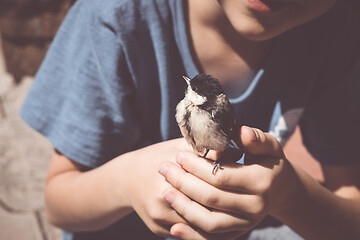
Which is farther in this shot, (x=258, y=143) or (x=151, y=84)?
(x=151, y=84)

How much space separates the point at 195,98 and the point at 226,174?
14 cm

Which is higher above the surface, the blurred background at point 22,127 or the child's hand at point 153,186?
the child's hand at point 153,186

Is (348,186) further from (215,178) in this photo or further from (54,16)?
(54,16)

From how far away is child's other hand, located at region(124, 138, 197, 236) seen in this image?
0.57m

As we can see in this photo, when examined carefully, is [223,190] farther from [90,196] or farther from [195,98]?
[90,196]

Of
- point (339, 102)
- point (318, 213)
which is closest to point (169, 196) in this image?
point (318, 213)

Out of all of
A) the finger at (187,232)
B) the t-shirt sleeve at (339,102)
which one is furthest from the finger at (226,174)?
the t-shirt sleeve at (339,102)

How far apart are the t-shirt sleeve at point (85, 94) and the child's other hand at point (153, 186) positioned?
13 centimetres

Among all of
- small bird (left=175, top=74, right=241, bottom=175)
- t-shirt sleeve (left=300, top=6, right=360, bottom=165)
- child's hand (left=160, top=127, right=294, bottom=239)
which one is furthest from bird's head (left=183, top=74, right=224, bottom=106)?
t-shirt sleeve (left=300, top=6, right=360, bottom=165)

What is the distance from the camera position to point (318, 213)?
2.27 feet

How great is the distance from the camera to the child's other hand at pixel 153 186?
570 mm

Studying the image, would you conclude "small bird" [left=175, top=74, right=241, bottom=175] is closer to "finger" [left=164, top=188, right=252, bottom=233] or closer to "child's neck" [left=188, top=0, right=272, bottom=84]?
"finger" [left=164, top=188, right=252, bottom=233]

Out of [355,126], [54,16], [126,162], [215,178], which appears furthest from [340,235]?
[54,16]

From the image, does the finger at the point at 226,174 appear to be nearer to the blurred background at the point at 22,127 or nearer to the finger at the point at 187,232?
the finger at the point at 187,232
